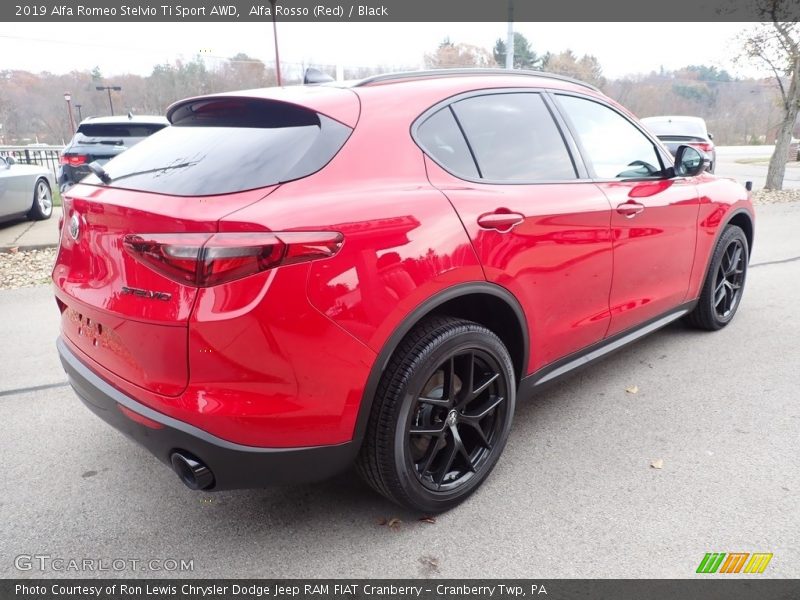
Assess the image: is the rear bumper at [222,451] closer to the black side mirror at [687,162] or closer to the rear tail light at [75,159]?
the black side mirror at [687,162]

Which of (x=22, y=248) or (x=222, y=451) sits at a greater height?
(x=222, y=451)

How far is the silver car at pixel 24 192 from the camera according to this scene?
8.37m

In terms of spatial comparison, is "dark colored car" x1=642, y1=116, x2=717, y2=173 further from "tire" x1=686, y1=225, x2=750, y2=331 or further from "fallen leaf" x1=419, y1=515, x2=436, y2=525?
"fallen leaf" x1=419, y1=515, x2=436, y2=525

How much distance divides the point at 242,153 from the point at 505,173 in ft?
3.87

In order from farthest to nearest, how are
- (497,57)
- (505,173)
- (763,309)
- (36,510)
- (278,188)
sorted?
1. (497,57)
2. (763,309)
3. (505,173)
4. (36,510)
5. (278,188)

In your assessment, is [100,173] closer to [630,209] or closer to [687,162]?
[630,209]

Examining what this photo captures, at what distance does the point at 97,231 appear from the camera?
2.15 meters

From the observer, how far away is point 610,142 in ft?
11.1

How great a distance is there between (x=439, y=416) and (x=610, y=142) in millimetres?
1968

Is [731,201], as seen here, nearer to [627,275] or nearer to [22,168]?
[627,275]

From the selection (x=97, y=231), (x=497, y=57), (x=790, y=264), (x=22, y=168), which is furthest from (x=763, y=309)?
(x=497, y=57)

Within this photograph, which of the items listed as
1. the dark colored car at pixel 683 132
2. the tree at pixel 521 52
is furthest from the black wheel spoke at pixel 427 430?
the tree at pixel 521 52

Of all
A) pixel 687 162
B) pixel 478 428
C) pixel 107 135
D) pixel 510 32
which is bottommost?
pixel 478 428

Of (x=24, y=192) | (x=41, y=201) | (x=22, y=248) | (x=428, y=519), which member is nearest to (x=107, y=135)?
(x=24, y=192)
